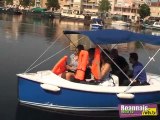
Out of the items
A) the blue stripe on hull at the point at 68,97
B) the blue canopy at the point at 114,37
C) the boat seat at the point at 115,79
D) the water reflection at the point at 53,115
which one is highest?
the blue canopy at the point at 114,37

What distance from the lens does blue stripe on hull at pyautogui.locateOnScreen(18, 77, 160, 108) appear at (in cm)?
1220

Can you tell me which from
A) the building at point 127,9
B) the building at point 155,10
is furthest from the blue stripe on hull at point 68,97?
the building at point 155,10

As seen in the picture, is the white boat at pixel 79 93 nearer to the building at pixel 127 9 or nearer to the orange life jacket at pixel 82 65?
the orange life jacket at pixel 82 65

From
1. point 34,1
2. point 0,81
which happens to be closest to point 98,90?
point 0,81

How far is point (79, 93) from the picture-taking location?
12.2 m

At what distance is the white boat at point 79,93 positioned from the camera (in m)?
12.2

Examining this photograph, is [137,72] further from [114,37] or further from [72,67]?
[72,67]

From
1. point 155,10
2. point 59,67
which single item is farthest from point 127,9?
point 59,67

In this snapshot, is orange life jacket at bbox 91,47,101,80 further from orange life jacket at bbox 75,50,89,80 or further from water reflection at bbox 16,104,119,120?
water reflection at bbox 16,104,119,120

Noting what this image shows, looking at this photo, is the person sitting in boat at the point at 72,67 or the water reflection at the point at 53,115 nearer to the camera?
the water reflection at the point at 53,115

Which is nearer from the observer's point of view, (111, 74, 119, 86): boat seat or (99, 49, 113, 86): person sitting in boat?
(99, 49, 113, 86): person sitting in boat

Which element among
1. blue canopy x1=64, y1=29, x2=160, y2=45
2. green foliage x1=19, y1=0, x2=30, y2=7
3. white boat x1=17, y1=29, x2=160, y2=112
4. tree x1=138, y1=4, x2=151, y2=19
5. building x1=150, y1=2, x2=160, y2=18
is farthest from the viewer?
green foliage x1=19, y1=0, x2=30, y2=7

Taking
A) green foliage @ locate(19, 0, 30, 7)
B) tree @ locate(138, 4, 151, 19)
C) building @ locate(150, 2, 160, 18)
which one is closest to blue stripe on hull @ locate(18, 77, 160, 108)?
tree @ locate(138, 4, 151, 19)

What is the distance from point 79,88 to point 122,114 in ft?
5.40
